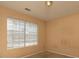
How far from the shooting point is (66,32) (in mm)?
1606

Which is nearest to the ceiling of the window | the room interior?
the room interior

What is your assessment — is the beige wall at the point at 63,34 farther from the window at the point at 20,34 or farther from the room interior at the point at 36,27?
the window at the point at 20,34

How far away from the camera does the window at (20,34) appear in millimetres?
1096

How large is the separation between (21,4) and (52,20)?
1.58ft

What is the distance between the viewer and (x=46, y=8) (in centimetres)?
136

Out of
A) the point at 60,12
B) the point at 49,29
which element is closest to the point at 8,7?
the point at 49,29

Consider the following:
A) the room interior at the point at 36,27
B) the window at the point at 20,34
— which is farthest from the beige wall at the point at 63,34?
the window at the point at 20,34

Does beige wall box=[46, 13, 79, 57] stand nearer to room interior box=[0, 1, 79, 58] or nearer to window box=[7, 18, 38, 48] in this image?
room interior box=[0, 1, 79, 58]

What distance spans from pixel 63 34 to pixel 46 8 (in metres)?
0.46

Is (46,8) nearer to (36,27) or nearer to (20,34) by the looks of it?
(36,27)

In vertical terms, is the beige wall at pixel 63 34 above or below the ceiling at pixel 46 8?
below

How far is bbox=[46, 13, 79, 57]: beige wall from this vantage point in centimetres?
136

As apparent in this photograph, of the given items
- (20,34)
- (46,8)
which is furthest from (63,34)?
(20,34)

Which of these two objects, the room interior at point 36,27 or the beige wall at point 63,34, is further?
the beige wall at point 63,34
